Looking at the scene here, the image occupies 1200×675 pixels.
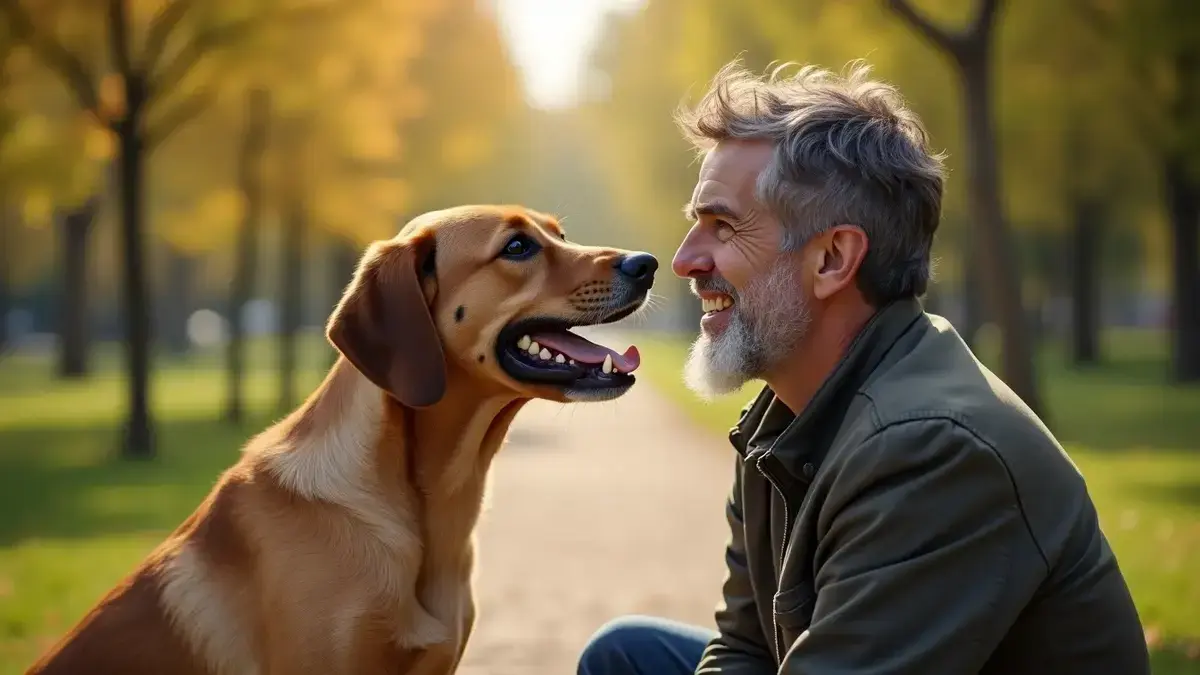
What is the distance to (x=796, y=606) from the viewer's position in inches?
121

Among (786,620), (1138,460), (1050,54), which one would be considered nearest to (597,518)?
(1138,460)

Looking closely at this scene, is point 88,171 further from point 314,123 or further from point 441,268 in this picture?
point 441,268

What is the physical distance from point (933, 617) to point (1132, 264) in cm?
4425

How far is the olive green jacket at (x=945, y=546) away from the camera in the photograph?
267cm

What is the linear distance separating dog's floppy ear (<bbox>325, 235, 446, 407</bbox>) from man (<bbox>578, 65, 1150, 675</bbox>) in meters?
0.84

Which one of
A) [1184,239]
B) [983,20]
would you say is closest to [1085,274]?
[1184,239]

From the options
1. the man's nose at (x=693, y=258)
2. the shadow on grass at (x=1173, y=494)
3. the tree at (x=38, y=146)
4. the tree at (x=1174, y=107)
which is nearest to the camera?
the man's nose at (x=693, y=258)

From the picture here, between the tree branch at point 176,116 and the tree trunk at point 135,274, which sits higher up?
the tree branch at point 176,116

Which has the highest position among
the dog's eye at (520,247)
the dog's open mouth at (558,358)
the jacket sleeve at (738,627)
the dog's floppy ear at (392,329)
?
the dog's eye at (520,247)

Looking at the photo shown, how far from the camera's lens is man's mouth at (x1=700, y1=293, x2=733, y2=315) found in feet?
12.3

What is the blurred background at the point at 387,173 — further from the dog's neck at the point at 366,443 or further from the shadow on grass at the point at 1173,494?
the dog's neck at the point at 366,443

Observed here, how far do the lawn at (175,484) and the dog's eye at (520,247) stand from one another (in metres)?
3.47

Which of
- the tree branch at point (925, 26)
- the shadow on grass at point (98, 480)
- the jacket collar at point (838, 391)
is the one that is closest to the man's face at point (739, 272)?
the jacket collar at point (838, 391)

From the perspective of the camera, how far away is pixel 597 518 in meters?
11.3
